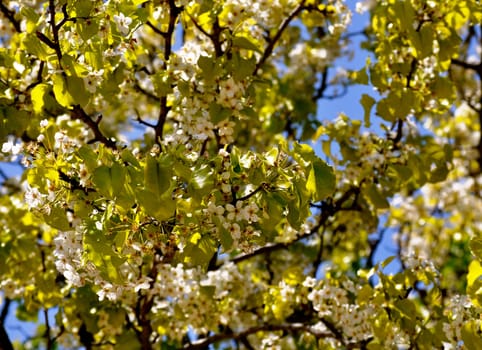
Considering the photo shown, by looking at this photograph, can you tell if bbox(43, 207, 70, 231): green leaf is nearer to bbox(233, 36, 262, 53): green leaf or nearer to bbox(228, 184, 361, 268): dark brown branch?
bbox(233, 36, 262, 53): green leaf

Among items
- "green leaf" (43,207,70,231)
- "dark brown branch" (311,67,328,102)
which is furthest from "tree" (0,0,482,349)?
"dark brown branch" (311,67,328,102)

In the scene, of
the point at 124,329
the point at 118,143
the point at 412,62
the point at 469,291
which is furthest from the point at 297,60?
the point at 469,291

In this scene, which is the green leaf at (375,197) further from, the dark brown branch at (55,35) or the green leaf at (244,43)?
the dark brown branch at (55,35)

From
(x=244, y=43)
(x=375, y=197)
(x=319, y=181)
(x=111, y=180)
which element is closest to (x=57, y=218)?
(x=111, y=180)

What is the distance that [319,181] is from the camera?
2535mm

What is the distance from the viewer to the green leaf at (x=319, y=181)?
2527mm

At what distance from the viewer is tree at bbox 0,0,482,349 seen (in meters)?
2.64

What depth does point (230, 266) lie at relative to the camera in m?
4.66

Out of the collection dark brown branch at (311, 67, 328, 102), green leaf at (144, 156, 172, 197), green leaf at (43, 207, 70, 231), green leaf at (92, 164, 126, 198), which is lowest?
green leaf at (144, 156, 172, 197)

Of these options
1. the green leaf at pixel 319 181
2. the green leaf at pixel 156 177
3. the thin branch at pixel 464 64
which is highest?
the thin branch at pixel 464 64

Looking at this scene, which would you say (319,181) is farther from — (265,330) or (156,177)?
(265,330)

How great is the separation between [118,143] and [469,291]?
1694 millimetres

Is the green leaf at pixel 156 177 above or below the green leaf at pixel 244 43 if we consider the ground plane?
below

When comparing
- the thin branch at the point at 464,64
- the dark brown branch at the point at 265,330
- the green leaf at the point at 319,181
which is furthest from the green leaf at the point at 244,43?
the thin branch at the point at 464,64
